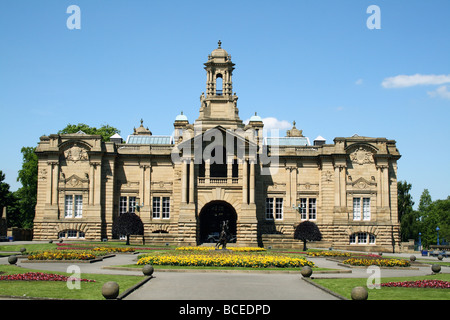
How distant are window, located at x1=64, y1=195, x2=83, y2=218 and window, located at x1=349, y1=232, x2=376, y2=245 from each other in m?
31.8

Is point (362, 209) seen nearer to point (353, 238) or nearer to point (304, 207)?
point (353, 238)

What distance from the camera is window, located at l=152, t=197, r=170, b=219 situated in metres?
65.6

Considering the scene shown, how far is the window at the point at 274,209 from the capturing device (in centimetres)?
6512

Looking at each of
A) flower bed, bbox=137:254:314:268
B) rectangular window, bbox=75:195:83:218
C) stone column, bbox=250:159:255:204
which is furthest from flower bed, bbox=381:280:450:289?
rectangular window, bbox=75:195:83:218

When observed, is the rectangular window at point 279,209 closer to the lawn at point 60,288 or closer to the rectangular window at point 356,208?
the rectangular window at point 356,208

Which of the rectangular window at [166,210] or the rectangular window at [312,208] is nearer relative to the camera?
the rectangular window at [312,208]

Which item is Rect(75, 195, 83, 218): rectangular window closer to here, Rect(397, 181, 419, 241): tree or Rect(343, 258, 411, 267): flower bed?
Rect(343, 258, 411, 267): flower bed

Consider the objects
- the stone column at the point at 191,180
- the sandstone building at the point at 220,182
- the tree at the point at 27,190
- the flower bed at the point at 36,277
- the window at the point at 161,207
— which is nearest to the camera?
the flower bed at the point at 36,277

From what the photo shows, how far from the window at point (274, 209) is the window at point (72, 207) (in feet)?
72.5

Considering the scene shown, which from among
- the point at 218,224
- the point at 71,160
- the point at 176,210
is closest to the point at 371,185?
the point at 218,224

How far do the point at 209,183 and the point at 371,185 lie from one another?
64.2 ft

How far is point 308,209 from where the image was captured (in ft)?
213

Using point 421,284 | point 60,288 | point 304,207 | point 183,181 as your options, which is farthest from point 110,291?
point 304,207

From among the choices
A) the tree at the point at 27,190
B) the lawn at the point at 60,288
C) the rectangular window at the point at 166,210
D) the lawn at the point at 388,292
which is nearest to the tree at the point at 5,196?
the tree at the point at 27,190
